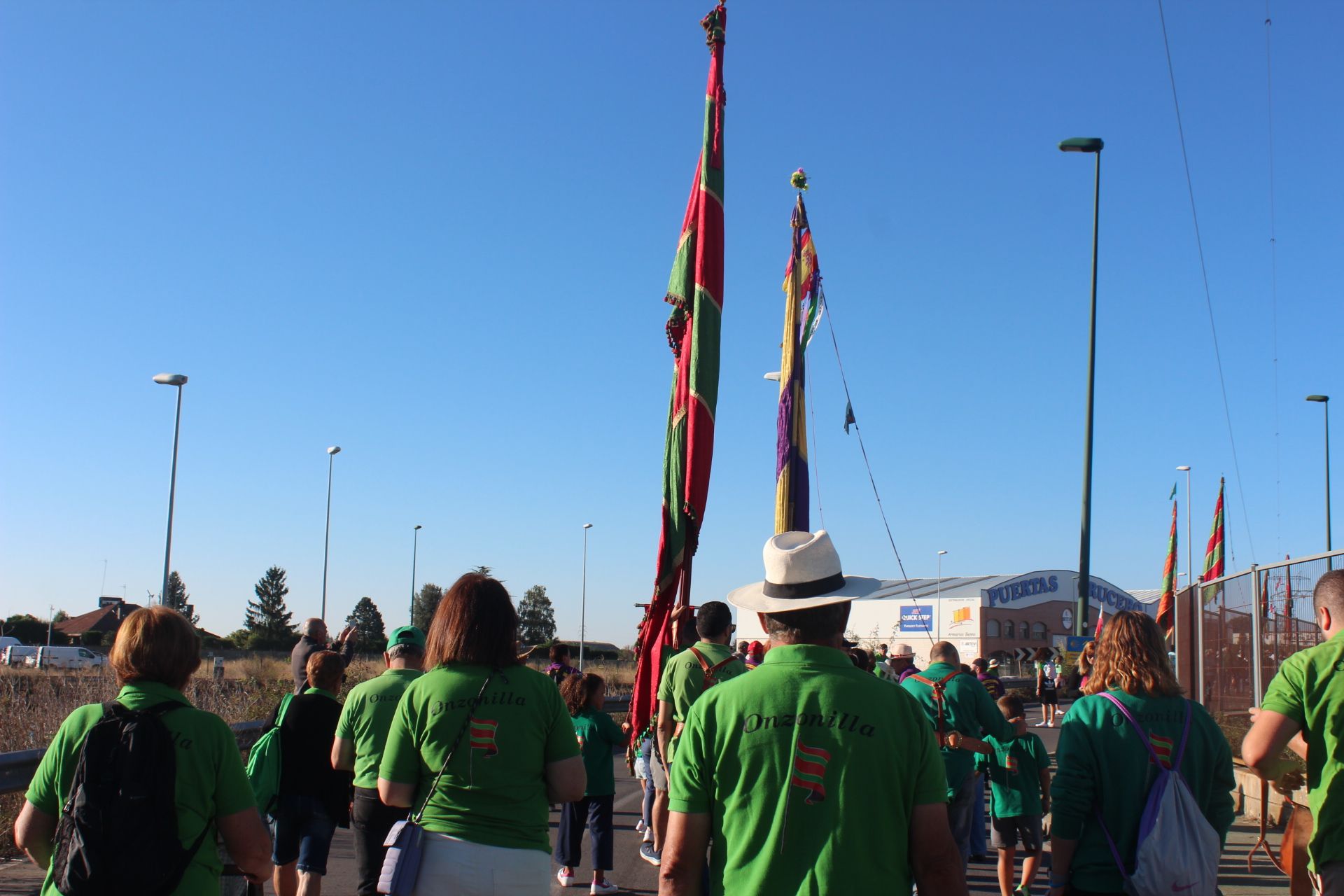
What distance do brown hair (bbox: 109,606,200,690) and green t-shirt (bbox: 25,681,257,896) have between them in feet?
0.14

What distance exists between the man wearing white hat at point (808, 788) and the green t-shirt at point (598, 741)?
562 cm

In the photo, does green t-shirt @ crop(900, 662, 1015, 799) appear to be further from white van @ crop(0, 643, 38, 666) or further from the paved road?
white van @ crop(0, 643, 38, 666)

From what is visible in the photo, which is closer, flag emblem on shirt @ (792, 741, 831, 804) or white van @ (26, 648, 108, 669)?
flag emblem on shirt @ (792, 741, 831, 804)

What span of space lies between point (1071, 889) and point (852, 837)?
5.64 ft

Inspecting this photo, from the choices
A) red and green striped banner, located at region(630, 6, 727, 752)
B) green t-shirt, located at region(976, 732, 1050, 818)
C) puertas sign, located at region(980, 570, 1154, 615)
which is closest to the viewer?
red and green striped banner, located at region(630, 6, 727, 752)

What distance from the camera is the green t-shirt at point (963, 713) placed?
23.2 ft

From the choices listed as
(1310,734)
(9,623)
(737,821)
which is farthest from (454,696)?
(9,623)

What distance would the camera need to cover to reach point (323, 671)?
20.7 ft

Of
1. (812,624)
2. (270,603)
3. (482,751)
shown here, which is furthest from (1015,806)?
(270,603)

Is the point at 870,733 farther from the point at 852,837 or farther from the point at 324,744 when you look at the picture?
the point at 324,744

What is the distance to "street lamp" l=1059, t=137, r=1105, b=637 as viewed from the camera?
53.9 feet

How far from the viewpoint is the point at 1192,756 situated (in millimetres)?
3941

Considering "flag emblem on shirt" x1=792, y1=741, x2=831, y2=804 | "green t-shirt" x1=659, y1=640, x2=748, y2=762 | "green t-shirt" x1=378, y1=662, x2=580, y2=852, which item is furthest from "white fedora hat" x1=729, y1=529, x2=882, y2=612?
"green t-shirt" x1=659, y1=640, x2=748, y2=762

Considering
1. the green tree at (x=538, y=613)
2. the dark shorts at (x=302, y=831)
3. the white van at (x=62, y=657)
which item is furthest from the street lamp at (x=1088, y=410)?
the green tree at (x=538, y=613)
